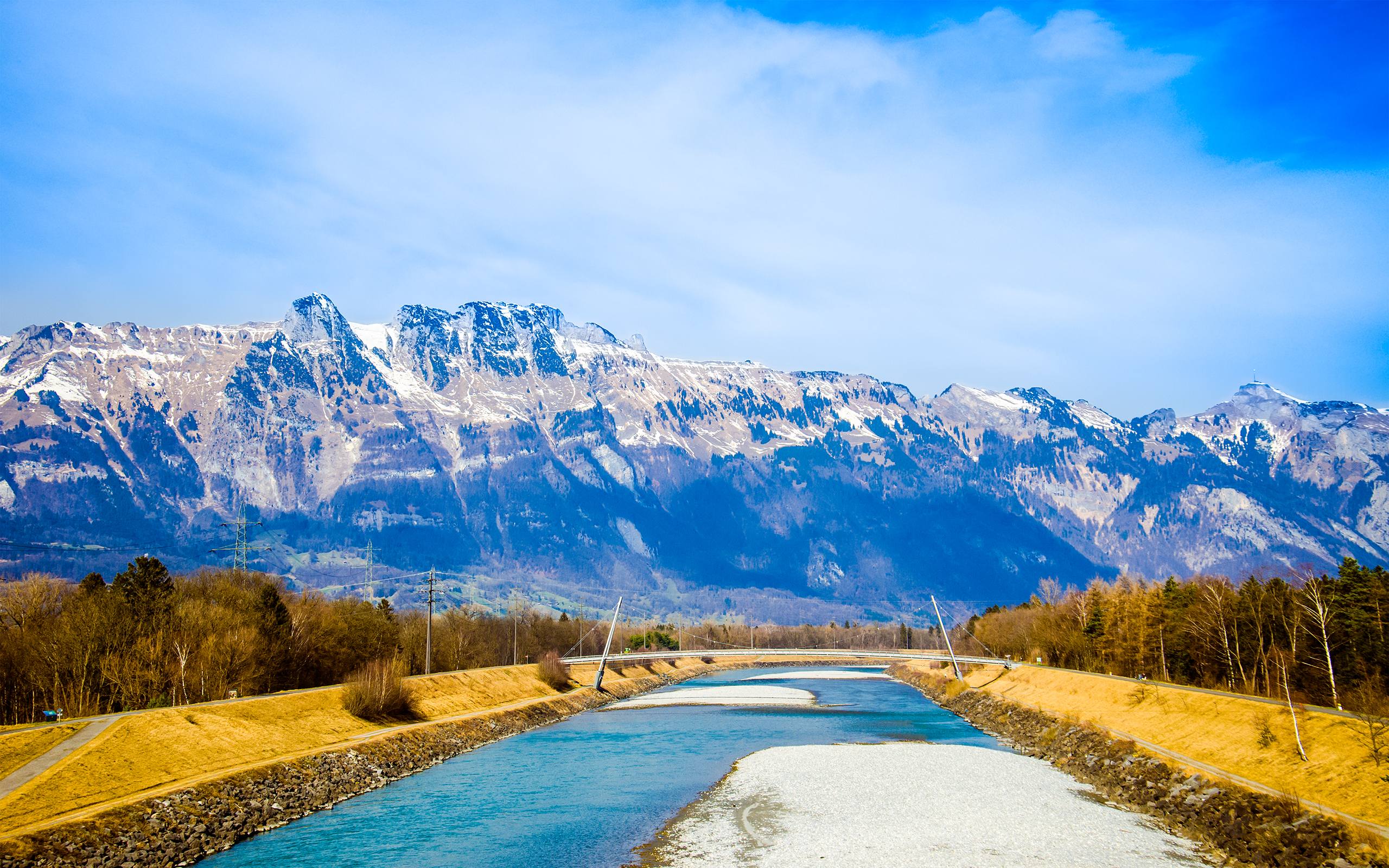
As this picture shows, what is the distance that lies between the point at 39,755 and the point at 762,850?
34.0 metres

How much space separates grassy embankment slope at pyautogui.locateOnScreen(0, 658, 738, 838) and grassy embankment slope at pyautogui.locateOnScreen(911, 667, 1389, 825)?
53.2 m

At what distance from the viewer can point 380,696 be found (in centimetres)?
7756

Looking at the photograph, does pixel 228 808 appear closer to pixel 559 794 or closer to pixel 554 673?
pixel 559 794

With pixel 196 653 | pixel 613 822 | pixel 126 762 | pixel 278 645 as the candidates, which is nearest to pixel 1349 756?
pixel 613 822

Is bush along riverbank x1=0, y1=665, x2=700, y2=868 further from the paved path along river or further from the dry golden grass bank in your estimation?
the dry golden grass bank

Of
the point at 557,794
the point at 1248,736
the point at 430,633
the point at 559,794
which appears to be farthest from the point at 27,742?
the point at 1248,736

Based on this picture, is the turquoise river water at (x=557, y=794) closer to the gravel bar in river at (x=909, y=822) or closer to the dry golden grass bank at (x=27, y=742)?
the gravel bar in river at (x=909, y=822)

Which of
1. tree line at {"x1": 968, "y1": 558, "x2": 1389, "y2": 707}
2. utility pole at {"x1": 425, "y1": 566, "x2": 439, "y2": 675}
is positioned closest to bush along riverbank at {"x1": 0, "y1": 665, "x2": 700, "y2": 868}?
utility pole at {"x1": 425, "y1": 566, "x2": 439, "y2": 675}

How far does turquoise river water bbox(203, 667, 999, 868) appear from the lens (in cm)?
4228

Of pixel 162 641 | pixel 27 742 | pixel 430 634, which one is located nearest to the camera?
pixel 27 742

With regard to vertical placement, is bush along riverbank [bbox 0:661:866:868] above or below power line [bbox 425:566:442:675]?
below

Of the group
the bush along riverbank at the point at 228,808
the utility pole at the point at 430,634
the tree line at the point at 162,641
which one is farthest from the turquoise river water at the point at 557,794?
the tree line at the point at 162,641

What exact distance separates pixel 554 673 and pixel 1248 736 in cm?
9735

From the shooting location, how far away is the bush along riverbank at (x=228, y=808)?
35938 mm
